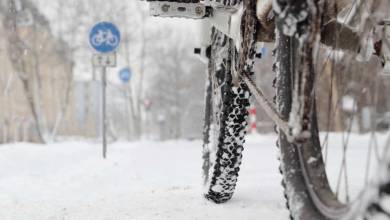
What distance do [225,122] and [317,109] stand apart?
1447 millimetres

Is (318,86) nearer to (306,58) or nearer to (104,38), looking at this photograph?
(306,58)

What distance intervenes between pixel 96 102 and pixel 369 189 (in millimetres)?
40889

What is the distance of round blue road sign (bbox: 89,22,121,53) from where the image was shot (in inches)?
368

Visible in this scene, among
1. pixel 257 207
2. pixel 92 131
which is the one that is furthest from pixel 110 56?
pixel 92 131

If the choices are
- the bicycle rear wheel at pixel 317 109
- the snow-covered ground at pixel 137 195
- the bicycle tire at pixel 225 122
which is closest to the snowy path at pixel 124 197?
the snow-covered ground at pixel 137 195

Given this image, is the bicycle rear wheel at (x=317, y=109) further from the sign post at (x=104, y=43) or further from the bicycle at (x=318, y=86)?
the sign post at (x=104, y=43)

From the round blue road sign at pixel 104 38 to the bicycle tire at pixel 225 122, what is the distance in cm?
587

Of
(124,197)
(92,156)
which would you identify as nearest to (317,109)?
(124,197)

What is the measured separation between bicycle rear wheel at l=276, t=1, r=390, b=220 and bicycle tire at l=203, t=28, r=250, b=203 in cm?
126

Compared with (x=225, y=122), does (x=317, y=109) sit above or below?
above

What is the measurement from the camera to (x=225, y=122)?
3.40 meters

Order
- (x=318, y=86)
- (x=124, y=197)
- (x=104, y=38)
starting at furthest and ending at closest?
(x=104, y=38), (x=124, y=197), (x=318, y=86)

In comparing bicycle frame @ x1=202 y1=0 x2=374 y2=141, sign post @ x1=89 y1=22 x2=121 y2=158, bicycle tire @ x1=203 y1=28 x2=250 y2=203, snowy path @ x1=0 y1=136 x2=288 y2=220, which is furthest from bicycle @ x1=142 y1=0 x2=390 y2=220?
sign post @ x1=89 y1=22 x2=121 y2=158

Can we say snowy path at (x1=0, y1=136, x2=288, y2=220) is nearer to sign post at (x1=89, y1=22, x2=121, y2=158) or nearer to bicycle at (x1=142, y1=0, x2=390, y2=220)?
bicycle at (x1=142, y1=0, x2=390, y2=220)
